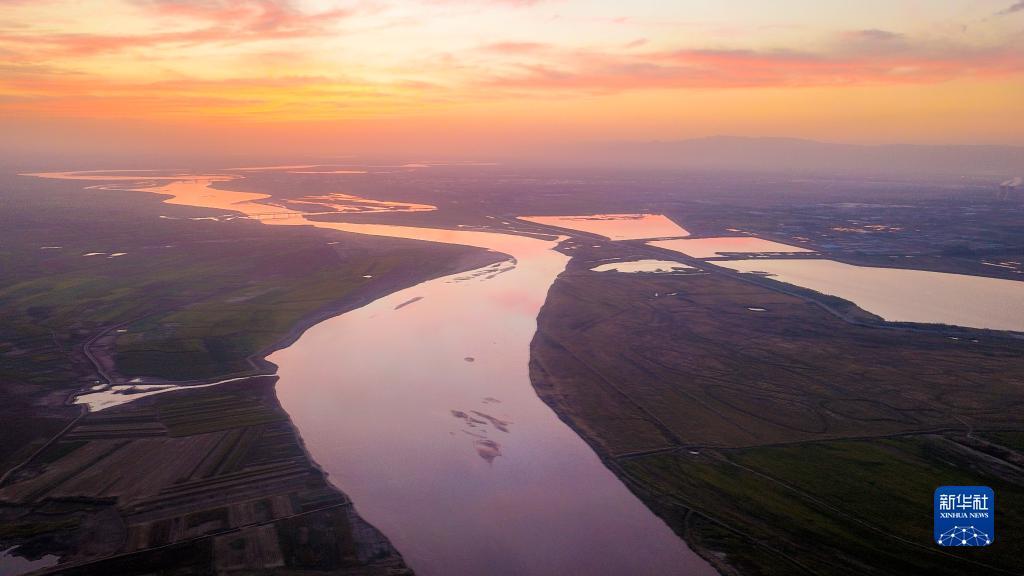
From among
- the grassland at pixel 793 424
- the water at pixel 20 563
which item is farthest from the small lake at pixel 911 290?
the water at pixel 20 563

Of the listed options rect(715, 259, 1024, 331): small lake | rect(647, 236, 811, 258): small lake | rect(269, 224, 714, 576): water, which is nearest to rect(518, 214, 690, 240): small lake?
rect(647, 236, 811, 258): small lake

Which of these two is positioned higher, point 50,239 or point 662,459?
point 50,239

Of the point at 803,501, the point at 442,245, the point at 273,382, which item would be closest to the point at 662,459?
the point at 803,501

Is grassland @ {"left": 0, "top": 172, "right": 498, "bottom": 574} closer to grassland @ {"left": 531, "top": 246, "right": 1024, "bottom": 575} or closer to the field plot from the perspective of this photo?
the field plot

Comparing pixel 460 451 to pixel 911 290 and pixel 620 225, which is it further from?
pixel 620 225

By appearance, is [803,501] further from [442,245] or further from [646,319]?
[442,245]

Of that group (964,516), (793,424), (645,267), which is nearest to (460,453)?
(793,424)
